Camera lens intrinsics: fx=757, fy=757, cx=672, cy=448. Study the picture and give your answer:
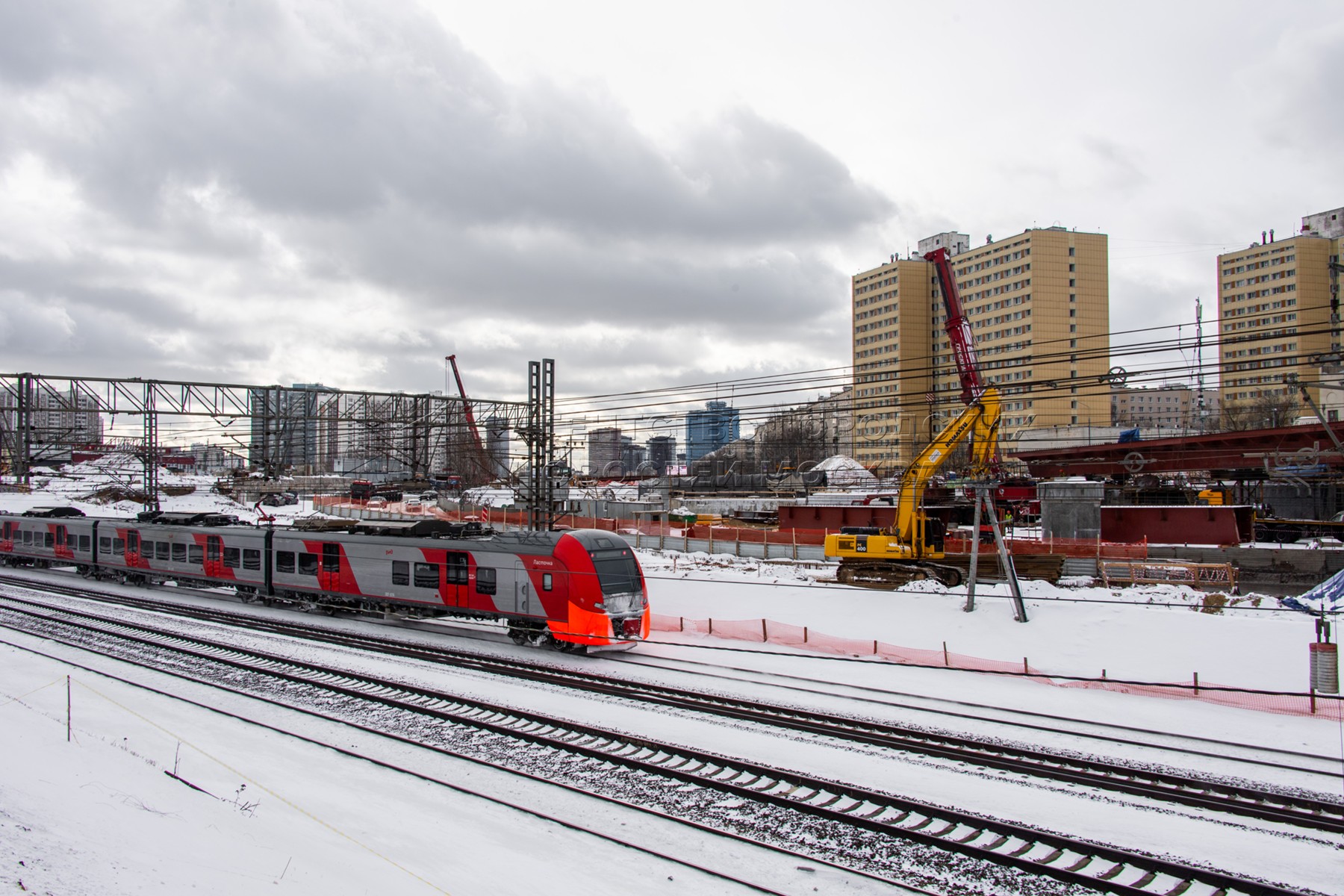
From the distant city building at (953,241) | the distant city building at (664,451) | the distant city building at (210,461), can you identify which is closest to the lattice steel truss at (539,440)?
the distant city building at (664,451)

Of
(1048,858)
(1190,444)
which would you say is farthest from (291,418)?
(1190,444)

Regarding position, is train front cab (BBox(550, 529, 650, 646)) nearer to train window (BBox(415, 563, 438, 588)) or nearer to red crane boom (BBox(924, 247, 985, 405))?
train window (BBox(415, 563, 438, 588))

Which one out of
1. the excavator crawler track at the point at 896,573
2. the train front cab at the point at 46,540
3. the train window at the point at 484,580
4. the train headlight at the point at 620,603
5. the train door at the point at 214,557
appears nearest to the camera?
the train headlight at the point at 620,603

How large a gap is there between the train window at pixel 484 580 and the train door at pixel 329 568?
5.78 m

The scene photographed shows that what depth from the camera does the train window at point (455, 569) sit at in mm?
19297

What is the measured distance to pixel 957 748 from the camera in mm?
11391

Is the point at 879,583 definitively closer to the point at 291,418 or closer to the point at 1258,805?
the point at 1258,805

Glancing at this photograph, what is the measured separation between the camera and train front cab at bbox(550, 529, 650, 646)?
17.2 m

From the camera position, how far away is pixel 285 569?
2395cm

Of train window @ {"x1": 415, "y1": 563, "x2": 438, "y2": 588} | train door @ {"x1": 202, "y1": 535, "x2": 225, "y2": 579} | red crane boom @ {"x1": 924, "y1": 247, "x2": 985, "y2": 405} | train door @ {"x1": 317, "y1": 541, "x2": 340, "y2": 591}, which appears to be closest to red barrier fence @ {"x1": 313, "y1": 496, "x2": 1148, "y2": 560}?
red crane boom @ {"x1": 924, "y1": 247, "x2": 985, "y2": 405}

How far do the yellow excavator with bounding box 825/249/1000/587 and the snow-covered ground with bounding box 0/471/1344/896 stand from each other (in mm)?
7988

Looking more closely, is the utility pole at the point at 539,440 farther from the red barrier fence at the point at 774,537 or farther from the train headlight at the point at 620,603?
the red barrier fence at the point at 774,537

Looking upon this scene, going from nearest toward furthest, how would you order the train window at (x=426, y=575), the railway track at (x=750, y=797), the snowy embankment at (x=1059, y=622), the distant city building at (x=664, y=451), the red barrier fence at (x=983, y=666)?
the railway track at (x=750, y=797)
the red barrier fence at (x=983, y=666)
the snowy embankment at (x=1059, y=622)
the train window at (x=426, y=575)
the distant city building at (x=664, y=451)

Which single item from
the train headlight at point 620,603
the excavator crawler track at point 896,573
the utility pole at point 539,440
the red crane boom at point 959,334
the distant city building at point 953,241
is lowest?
the excavator crawler track at point 896,573
